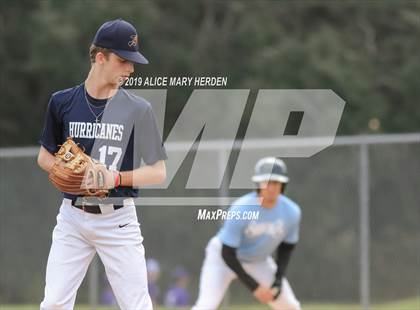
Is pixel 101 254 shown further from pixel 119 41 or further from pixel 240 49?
pixel 240 49

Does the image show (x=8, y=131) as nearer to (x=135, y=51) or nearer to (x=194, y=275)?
(x=194, y=275)

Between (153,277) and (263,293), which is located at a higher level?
(263,293)

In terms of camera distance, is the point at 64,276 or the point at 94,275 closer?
the point at 64,276

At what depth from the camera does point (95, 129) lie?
18.8 feet

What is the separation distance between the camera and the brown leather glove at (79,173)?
18.4 feet

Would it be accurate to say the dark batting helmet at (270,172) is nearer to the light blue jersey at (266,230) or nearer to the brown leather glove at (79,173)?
the light blue jersey at (266,230)

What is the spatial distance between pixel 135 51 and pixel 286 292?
10.8 ft

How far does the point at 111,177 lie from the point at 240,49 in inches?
775

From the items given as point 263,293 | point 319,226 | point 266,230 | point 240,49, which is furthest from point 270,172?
point 240,49

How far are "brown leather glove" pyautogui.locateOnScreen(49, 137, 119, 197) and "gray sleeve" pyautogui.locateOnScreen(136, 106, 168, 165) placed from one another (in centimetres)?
23

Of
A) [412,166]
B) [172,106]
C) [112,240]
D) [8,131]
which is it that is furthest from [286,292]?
[8,131]

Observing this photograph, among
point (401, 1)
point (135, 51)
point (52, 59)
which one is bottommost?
point (52, 59)

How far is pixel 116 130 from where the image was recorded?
573 centimetres

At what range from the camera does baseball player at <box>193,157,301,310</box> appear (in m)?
8.27
